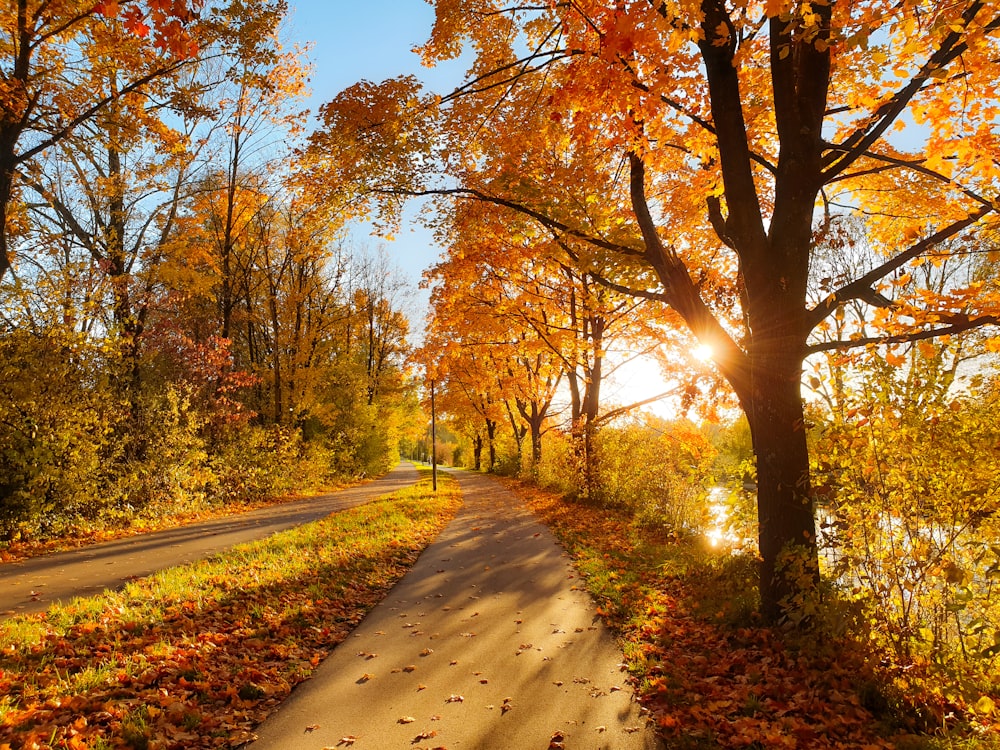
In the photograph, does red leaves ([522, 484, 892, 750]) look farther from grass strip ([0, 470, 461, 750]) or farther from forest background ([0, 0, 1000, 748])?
grass strip ([0, 470, 461, 750])

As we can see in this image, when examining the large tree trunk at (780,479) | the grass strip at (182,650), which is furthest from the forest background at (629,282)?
the grass strip at (182,650)

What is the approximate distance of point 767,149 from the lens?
825 cm

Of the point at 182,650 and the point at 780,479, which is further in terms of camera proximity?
the point at 780,479

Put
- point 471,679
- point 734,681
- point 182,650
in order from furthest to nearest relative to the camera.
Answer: point 182,650
point 471,679
point 734,681

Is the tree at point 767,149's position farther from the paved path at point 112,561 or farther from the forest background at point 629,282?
the paved path at point 112,561

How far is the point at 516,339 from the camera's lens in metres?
19.7

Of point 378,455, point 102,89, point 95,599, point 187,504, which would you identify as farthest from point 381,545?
point 378,455

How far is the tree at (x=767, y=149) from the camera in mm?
4641

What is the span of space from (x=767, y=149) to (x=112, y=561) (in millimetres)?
12057

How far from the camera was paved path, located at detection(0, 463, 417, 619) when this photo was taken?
660 centimetres

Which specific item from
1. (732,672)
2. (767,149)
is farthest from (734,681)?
(767,149)

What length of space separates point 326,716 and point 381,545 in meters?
6.20

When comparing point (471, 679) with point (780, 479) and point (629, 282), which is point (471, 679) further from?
point (629, 282)

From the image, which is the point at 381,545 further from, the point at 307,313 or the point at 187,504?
the point at 307,313
